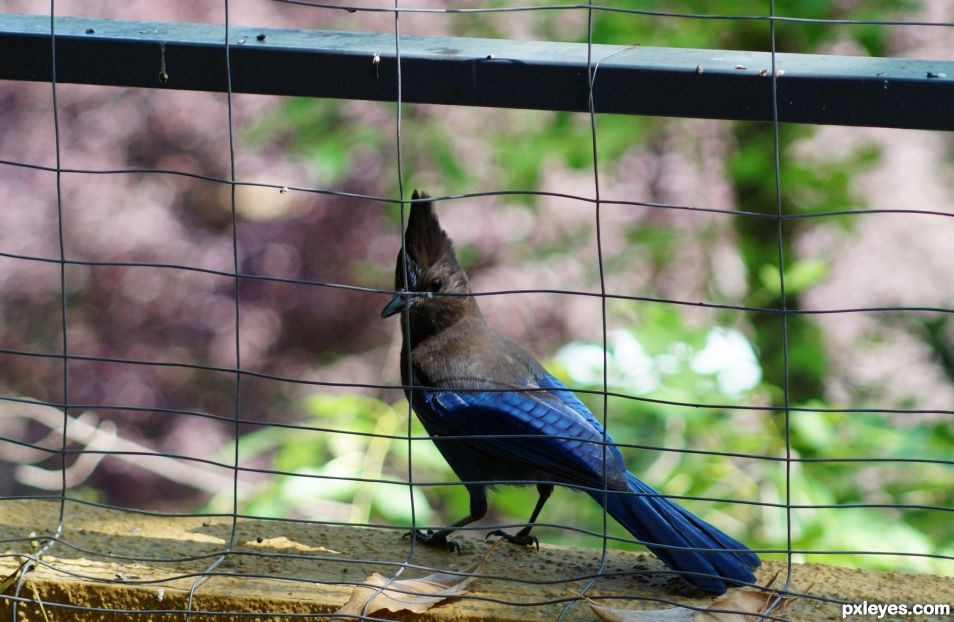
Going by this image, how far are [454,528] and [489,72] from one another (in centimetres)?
86

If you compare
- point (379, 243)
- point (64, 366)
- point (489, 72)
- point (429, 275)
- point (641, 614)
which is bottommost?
point (641, 614)

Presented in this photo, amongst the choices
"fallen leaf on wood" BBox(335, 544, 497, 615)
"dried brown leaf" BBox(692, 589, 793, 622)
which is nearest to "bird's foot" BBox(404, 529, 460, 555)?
"fallen leaf on wood" BBox(335, 544, 497, 615)

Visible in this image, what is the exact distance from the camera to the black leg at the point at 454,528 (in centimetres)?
236

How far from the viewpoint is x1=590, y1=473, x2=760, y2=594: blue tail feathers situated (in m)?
2.03

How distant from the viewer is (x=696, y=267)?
568cm

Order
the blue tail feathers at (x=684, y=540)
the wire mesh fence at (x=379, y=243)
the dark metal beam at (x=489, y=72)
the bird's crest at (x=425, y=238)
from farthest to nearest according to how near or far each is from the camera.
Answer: the wire mesh fence at (x=379, y=243) < the bird's crest at (x=425, y=238) < the blue tail feathers at (x=684, y=540) < the dark metal beam at (x=489, y=72)

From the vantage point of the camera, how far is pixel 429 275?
9.59 feet

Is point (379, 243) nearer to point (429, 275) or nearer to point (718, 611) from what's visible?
point (429, 275)

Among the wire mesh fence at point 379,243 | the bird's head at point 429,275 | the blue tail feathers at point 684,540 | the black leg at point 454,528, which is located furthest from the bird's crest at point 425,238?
the wire mesh fence at point 379,243

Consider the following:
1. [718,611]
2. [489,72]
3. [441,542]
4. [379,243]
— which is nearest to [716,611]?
[718,611]

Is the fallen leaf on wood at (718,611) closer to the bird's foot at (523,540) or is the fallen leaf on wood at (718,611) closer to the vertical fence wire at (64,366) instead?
the bird's foot at (523,540)

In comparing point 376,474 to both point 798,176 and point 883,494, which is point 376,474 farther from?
point 798,176

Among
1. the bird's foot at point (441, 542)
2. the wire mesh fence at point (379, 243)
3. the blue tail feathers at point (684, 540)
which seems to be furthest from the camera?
the wire mesh fence at point (379, 243)

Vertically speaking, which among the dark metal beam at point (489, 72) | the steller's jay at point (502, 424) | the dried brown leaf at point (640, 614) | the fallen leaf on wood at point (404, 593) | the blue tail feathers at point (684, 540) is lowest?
the dried brown leaf at point (640, 614)
